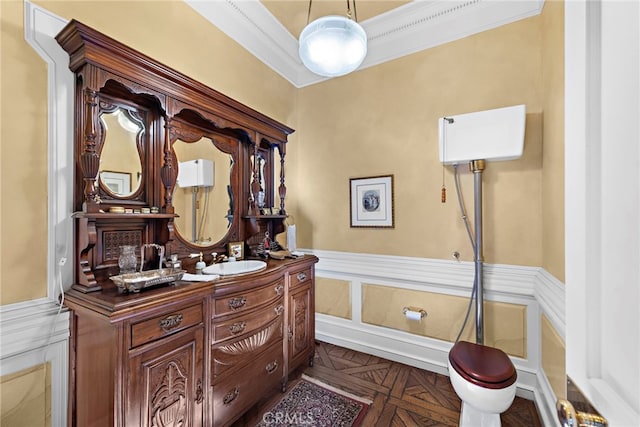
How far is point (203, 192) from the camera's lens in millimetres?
2072

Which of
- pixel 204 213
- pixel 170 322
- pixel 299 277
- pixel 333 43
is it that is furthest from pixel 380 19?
pixel 170 322

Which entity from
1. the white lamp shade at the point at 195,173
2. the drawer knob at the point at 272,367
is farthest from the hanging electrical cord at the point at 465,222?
the white lamp shade at the point at 195,173

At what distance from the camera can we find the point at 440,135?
2.15m

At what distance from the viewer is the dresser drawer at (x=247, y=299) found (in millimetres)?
1545

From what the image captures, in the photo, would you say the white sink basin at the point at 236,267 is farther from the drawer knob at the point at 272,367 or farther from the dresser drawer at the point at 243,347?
the drawer knob at the point at 272,367

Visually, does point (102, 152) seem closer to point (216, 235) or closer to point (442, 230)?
point (216, 235)

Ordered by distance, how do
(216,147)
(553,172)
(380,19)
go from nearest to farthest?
(553,172) < (216,147) < (380,19)

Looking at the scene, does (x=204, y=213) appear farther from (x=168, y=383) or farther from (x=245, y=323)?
(x=168, y=383)

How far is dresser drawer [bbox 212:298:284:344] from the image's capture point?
5.02 feet

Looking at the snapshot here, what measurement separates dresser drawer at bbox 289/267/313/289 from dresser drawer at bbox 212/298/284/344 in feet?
0.64

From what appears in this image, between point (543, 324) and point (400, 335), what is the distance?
1.10m

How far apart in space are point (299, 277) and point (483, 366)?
1351 millimetres

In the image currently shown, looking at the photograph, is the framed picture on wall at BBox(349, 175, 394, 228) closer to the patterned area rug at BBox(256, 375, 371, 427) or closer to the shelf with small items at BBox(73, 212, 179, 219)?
the patterned area rug at BBox(256, 375, 371, 427)

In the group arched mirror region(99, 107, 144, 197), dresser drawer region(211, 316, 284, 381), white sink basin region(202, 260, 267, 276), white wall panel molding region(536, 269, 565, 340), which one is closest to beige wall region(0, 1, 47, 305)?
arched mirror region(99, 107, 144, 197)
